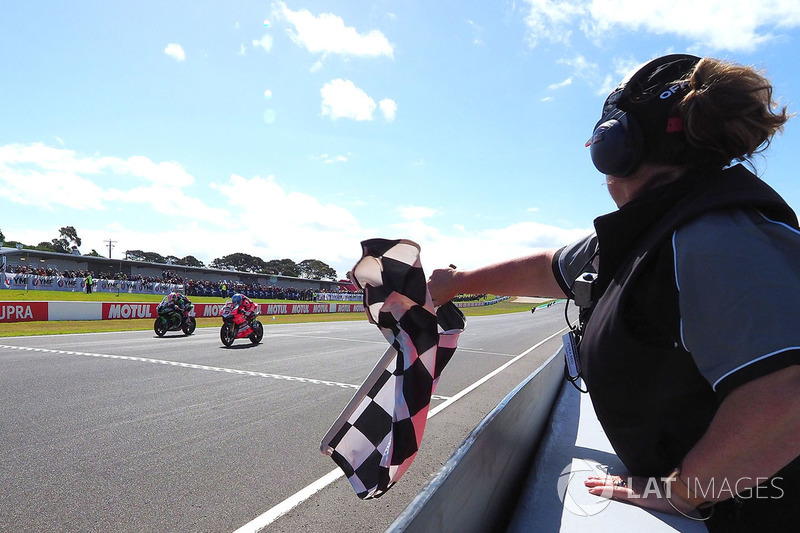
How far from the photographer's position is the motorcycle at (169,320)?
47.7 ft

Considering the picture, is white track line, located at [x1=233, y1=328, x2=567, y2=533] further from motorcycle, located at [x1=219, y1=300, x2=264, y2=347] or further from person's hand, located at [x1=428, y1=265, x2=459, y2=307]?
motorcycle, located at [x1=219, y1=300, x2=264, y2=347]

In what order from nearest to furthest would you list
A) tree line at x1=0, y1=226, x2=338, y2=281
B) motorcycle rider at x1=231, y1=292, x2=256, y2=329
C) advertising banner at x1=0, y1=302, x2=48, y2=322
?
motorcycle rider at x1=231, y1=292, x2=256, y2=329 → advertising banner at x1=0, y1=302, x2=48, y2=322 → tree line at x1=0, y1=226, x2=338, y2=281

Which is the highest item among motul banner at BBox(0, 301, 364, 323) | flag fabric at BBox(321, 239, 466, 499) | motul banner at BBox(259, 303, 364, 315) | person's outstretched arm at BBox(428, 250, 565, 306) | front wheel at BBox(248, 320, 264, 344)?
person's outstretched arm at BBox(428, 250, 565, 306)

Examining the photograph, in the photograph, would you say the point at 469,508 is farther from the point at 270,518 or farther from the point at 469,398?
the point at 469,398

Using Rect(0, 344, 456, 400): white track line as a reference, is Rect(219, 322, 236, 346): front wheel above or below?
above

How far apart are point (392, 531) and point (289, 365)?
9.17m

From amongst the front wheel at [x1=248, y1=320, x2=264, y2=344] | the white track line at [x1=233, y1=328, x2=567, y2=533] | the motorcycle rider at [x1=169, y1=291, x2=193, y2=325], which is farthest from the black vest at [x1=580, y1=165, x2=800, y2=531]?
the motorcycle rider at [x1=169, y1=291, x2=193, y2=325]

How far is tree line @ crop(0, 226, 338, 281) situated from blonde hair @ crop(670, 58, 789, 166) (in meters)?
98.2

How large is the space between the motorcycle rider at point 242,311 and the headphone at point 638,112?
12649mm

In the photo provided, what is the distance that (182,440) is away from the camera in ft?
15.5

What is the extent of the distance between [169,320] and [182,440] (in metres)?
11.2

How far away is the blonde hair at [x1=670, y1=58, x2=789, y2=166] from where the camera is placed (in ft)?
3.16

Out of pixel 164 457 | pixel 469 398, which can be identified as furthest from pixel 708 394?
pixel 469 398

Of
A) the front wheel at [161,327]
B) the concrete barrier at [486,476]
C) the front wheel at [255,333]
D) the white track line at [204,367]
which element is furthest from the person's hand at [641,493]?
the front wheel at [161,327]
